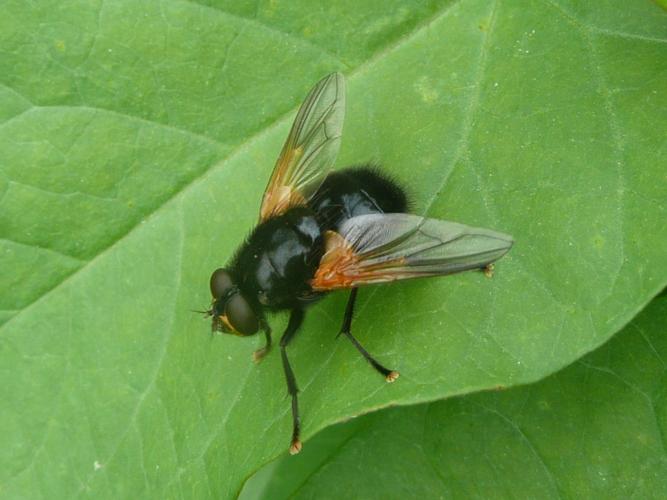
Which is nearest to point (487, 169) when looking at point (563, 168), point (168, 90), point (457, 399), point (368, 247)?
point (563, 168)

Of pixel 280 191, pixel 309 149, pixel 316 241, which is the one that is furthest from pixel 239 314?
pixel 309 149

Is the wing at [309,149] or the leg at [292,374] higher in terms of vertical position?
the wing at [309,149]

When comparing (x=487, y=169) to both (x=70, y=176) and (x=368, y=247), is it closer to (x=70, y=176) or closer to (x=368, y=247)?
(x=368, y=247)

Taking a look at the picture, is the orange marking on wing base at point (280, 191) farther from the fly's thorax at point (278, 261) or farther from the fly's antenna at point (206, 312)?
the fly's antenna at point (206, 312)

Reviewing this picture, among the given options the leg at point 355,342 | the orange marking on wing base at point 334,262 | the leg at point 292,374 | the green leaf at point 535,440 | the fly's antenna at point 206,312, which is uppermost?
the orange marking on wing base at point 334,262

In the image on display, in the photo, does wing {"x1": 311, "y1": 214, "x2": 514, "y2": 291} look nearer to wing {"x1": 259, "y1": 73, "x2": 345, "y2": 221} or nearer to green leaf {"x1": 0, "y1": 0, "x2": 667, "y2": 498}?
green leaf {"x1": 0, "y1": 0, "x2": 667, "y2": 498}

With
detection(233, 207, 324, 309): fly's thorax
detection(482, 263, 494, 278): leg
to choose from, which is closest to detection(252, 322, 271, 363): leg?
detection(233, 207, 324, 309): fly's thorax

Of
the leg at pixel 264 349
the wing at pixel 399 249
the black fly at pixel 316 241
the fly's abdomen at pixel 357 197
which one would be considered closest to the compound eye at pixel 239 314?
the black fly at pixel 316 241

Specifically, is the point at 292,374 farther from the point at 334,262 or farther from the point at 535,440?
the point at 535,440
